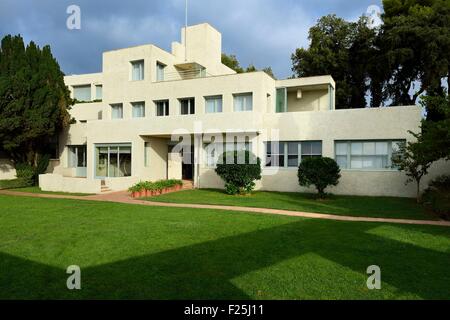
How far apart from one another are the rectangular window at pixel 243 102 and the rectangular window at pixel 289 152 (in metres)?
2.65

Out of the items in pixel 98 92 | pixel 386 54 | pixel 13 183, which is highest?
pixel 386 54

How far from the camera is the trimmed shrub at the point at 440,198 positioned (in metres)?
11.0

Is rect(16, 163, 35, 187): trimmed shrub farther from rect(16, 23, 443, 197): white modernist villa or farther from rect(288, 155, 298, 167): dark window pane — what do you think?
rect(288, 155, 298, 167): dark window pane

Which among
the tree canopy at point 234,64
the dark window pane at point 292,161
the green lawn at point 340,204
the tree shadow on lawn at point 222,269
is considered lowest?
the tree shadow on lawn at point 222,269

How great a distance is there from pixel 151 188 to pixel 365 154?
36.3ft

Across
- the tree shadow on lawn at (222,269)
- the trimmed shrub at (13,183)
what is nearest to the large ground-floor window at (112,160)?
the trimmed shrub at (13,183)

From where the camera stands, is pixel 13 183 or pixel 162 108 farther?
pixel 162 108

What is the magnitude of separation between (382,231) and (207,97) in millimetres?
14758

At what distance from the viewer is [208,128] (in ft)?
63.9

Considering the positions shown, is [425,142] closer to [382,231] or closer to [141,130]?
[382,231]

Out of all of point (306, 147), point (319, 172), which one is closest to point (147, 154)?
point (306, 147)

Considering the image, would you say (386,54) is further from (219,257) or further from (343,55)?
(219,257)

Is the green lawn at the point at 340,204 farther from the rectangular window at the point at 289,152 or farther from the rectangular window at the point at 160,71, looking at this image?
the rectangular window at the point at 160,71

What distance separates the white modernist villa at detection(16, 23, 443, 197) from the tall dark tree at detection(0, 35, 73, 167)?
2366mm
